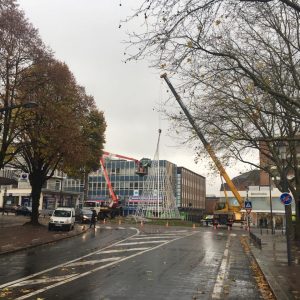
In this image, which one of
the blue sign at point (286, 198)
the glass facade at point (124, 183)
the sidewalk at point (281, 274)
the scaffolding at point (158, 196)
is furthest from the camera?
the glass facade at point (124, 183)

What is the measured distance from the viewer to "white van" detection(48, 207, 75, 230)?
3222 centimetres

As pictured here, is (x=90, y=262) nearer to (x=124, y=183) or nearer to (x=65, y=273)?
(x=65, y=273)

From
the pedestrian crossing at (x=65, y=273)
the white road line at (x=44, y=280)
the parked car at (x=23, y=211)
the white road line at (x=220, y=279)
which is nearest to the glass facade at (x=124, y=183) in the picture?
A: the parked car at (x=23, y=211)

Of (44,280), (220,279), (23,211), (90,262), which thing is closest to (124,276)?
(44,280)

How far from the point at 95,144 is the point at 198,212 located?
91286mm

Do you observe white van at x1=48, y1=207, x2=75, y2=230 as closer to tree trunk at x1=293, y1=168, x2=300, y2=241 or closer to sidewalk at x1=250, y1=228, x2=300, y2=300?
tree trunk at x1=293, y1=168, x2=300, y2=241

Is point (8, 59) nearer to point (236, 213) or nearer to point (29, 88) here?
point (29, 88)

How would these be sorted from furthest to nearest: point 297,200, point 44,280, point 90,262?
point 297,200 < point 90,262 < point 44,280

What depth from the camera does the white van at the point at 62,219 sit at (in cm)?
3222

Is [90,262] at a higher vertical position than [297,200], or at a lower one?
lower

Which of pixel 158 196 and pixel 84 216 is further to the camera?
pixel 158 196

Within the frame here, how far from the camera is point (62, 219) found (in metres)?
32.5

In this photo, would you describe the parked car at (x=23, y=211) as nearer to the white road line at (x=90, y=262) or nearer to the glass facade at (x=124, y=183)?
the glass facade at (x=124, y=183)

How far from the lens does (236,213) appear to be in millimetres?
50375
